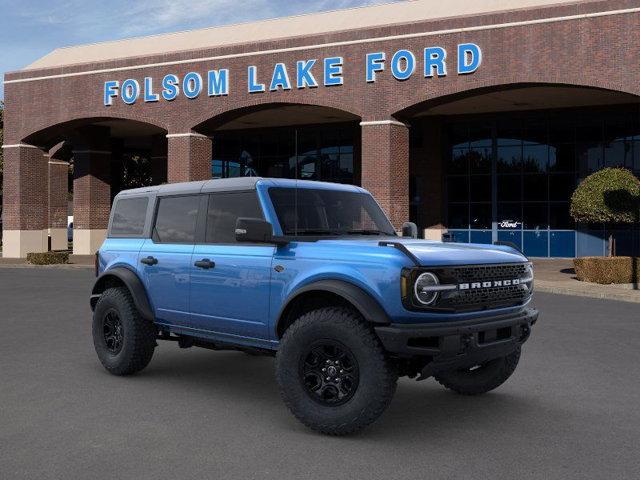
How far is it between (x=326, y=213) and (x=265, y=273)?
3.33 ft

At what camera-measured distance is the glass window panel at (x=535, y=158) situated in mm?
33344

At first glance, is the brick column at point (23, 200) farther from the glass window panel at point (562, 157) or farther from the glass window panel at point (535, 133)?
the glass window panel at point (562, 157)

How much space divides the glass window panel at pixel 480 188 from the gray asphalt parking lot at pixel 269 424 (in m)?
25.3

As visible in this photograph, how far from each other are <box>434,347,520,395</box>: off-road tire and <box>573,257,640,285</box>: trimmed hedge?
15.1 meters

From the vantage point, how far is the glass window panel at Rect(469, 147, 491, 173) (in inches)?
1360

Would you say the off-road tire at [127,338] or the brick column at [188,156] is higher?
the brick column at [188,156]

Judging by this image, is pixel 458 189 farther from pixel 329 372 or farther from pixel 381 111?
pixel 329 372

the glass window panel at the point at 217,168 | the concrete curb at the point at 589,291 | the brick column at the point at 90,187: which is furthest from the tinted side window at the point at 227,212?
the glass window panel at the point at 217,168

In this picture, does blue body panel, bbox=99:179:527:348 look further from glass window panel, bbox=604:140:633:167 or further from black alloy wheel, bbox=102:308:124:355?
glass window panel, bbox=604:140:633:167

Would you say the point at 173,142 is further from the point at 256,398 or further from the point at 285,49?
the point at 256,398

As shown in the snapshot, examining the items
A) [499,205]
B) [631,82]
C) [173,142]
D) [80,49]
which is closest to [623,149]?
[499,205]

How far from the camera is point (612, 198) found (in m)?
22.9

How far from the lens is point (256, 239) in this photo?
6.14 meters

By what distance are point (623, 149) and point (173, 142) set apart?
19.3 m
